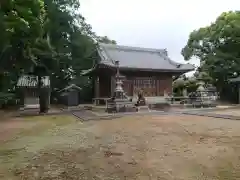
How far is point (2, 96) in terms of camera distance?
11234mm

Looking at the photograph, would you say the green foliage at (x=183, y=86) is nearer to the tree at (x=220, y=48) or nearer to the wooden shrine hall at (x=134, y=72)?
the tree at (x=220, y=48)

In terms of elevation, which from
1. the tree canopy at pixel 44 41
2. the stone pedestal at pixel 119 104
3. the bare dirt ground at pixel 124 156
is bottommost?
the bare dirt ground at pixel 124 156

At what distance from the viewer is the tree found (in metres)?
28.4

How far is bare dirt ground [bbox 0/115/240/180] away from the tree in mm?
21763

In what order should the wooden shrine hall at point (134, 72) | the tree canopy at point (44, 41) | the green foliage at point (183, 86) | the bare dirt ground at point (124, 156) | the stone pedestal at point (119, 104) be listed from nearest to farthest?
1. the bare dirt ground at point (124, 156)
2. the tree canopy at point (44, 41)
3. the stone pedestal at point (119, 104)
4. the wooden shrine hall at point (134, 72)
5. the green foliage at point (183, 86)

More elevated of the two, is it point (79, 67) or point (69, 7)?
point (69, 7)

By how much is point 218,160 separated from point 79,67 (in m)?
24.3

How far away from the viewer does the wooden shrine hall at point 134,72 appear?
23.1 metres

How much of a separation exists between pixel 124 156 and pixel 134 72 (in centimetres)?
1797

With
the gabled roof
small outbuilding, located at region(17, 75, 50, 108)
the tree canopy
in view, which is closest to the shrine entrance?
the gabled roof

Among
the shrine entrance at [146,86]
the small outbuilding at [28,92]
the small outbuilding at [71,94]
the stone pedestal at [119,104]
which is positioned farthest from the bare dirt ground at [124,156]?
the small outbuilding at [71,94]

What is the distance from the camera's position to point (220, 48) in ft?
99.3

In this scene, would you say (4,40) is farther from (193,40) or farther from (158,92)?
(193,40)

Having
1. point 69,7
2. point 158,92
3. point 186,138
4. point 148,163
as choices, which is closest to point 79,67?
point 69,7
